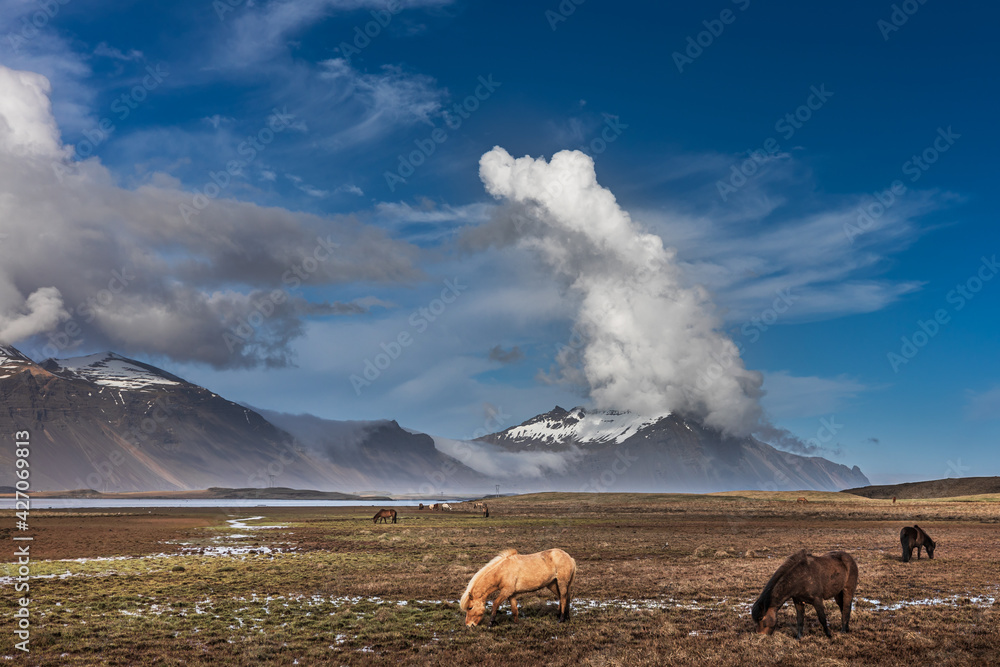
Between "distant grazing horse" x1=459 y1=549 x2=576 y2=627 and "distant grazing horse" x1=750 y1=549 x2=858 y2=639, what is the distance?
5452 mm

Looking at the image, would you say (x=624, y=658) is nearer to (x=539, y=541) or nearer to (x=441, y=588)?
(x=441, y=588)

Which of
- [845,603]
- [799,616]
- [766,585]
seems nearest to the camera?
[799,616]

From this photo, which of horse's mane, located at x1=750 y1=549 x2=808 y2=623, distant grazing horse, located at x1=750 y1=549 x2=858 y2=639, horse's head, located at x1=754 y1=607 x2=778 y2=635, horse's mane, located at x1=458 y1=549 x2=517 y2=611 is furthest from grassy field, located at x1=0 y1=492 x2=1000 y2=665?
horse's mane, located at x1=458 y1=549 x2=517 y2=611

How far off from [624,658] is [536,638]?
291cm

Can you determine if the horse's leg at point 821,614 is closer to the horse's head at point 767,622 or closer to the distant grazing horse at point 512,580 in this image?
the horse's head at point 767,622

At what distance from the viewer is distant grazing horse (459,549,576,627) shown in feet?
59.8

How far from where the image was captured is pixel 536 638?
56.0 feet

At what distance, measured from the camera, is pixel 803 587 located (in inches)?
643

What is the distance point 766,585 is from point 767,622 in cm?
147

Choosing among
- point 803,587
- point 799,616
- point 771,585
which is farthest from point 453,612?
point 803,587

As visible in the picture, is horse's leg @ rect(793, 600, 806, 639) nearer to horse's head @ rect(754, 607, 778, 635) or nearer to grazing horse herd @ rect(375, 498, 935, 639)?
grazing horse herd @ rect(375, 498, 935, 639)

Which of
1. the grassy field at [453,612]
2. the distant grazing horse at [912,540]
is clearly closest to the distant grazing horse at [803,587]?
the grassy field at [453,612]

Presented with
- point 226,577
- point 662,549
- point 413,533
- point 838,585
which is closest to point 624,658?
point 838,585

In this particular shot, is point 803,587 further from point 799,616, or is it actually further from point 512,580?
point 512,580
